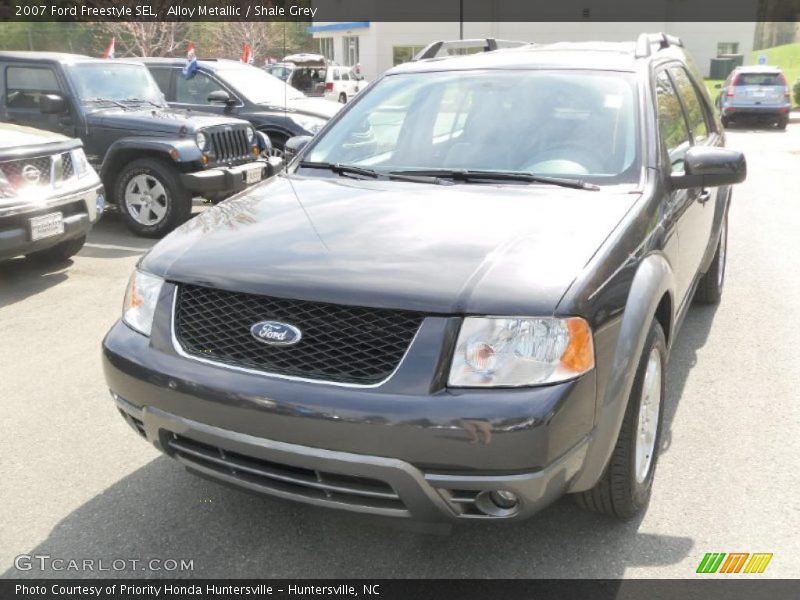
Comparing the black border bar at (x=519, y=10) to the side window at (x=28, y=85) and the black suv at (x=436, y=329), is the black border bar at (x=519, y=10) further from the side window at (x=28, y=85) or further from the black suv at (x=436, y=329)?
the black suv at (x=436, y=329)

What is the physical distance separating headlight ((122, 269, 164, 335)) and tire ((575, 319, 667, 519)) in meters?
1.68

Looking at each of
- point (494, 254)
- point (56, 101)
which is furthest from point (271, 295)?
point (56, 101)

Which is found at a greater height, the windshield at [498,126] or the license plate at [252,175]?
the windshield at [498,126]

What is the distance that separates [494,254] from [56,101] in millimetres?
7175

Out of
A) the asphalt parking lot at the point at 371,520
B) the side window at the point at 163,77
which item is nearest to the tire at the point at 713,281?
the asphalt parking lot at the point at 371,520

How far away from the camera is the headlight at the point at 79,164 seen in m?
6.74

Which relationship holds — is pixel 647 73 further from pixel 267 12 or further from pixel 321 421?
pixel 267 12

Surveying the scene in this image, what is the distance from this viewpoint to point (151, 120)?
8.41 m

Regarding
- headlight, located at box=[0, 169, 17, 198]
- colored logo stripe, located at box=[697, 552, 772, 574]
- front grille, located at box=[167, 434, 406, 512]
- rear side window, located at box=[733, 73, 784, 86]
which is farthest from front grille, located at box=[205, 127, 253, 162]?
rear side window, located at box=[733, 73, 784, 86]

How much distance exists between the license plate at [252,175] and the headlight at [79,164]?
1895 mm

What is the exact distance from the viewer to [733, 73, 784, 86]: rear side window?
2080cm

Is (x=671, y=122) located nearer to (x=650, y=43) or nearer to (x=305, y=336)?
(x=650, y=43)

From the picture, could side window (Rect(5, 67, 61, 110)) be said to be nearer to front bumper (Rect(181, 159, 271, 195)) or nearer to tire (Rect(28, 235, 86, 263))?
front bumper (Rect(181, 159, 271, 195))

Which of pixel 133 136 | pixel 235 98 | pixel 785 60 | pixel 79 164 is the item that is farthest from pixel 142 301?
pixel 785 60
